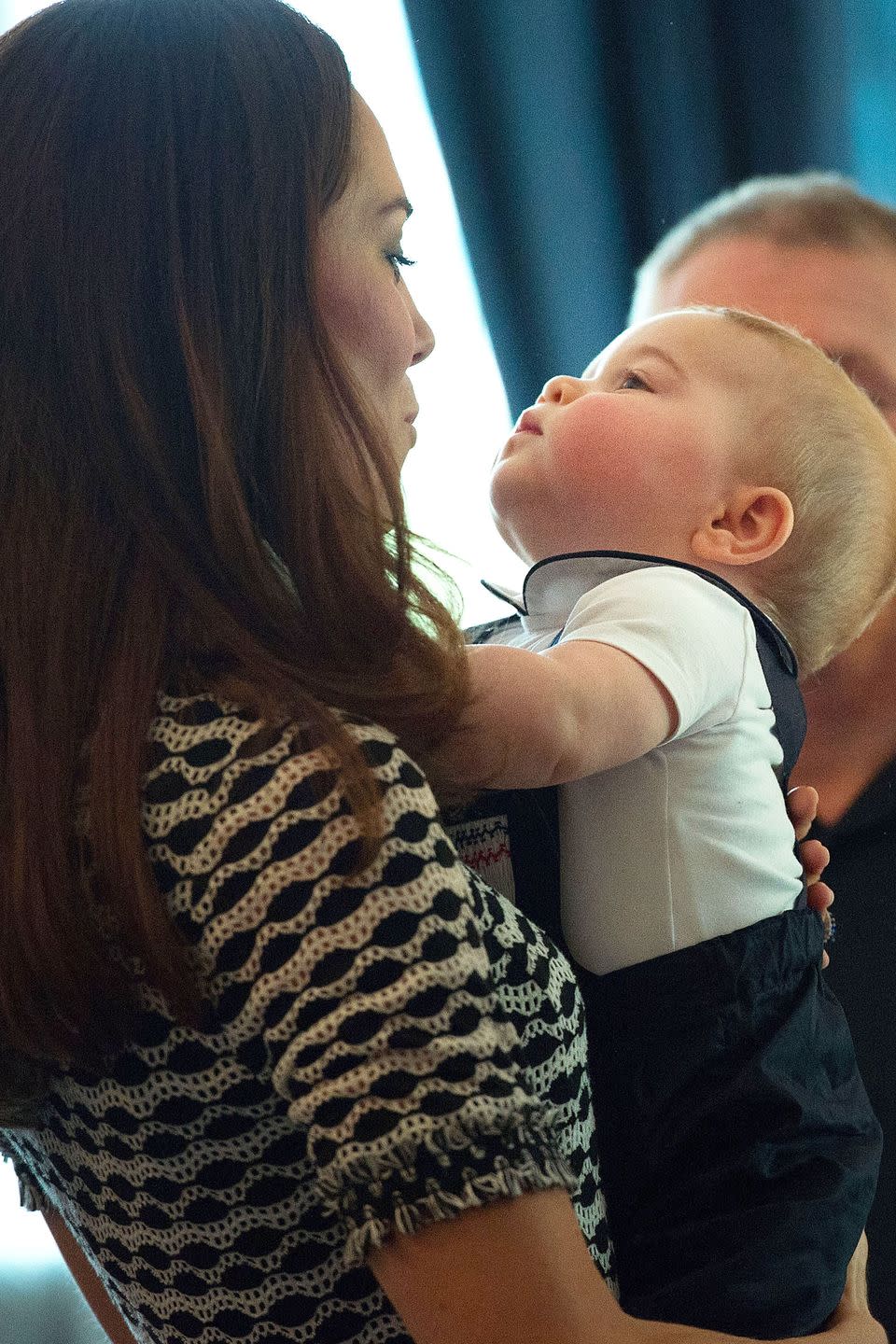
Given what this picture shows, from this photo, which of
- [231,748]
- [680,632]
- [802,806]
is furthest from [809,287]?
[231,748]

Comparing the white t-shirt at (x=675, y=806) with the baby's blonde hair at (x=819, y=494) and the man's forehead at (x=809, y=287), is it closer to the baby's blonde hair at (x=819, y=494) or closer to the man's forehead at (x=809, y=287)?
the baby's blonde hair at (x=819, y=494)

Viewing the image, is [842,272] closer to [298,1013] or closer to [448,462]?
[448,462]

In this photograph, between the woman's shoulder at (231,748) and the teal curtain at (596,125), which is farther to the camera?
the teal curtain at (596,125)

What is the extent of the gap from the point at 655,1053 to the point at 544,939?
184 mm

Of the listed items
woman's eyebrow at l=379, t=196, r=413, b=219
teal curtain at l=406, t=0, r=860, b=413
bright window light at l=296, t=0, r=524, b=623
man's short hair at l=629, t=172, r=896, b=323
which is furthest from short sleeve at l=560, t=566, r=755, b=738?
teal curtain at l=406, t=0, r=860, b=413

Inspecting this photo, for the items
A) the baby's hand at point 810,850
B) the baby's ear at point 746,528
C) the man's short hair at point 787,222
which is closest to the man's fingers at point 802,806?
→ the baby's hand at point 810,850

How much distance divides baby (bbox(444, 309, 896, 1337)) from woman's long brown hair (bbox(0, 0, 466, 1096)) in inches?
4.9

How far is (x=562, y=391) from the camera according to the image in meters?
1.28

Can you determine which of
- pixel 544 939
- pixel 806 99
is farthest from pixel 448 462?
pixel 544 939

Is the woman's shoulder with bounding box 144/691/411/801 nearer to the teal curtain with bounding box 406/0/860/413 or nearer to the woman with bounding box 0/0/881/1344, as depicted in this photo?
the woman with bounding box 0/0/881/1344

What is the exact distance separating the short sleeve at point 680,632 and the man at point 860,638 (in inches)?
23.4

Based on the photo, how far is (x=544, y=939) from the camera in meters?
0.83

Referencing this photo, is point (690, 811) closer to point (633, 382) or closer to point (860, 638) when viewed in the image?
point (633, 382)

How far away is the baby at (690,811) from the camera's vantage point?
899mm
